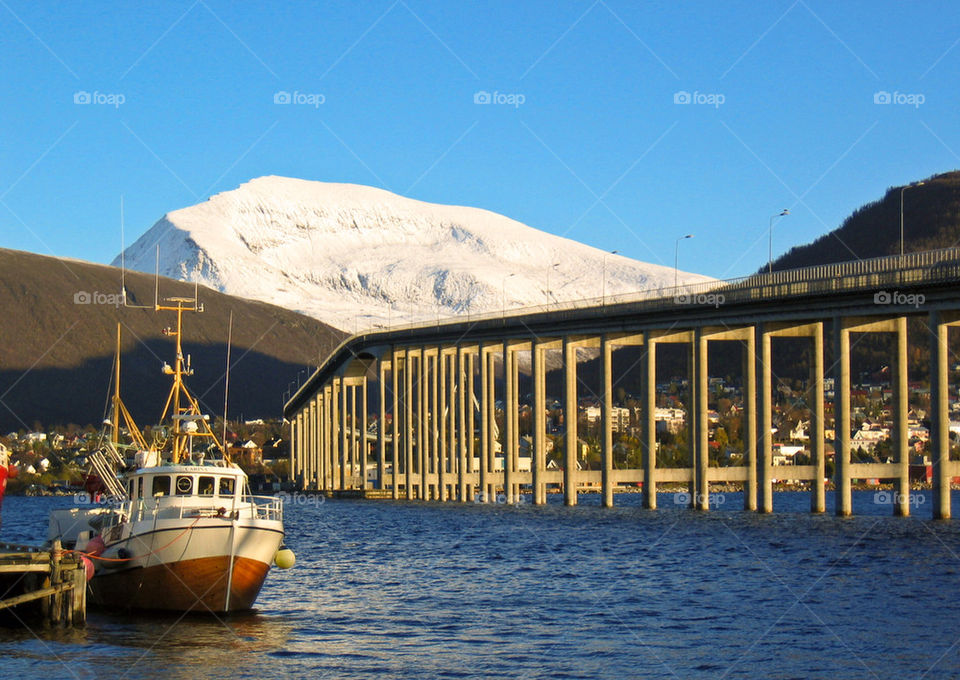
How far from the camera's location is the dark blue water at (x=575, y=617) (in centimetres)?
3547

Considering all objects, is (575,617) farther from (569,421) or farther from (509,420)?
(509,420)

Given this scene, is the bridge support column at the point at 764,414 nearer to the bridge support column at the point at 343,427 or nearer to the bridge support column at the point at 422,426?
the bridge support column at the point at 422,426

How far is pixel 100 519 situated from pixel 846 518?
49.0m

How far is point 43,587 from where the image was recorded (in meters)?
42.5

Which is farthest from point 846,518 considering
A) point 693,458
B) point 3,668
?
point 3,668

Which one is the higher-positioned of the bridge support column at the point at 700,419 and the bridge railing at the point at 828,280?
the bridge railing at the point at 828,280

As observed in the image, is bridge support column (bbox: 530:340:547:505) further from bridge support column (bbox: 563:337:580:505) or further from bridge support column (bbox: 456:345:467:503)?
bridge support column (bbox: 456:345:467:503)

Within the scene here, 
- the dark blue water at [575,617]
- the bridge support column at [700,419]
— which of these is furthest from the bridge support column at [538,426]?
the dark blue water at [575,617]

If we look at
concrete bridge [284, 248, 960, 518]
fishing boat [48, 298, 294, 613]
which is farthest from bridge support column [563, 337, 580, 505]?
fishing boat [48, 298, 294, 613]

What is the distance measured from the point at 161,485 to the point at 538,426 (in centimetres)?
7142

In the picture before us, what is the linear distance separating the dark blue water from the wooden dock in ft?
3.30

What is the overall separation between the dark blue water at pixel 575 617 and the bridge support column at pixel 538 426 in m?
39.9

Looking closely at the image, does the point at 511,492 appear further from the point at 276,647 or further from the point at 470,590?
the point at 276,647

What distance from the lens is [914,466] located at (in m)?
156
